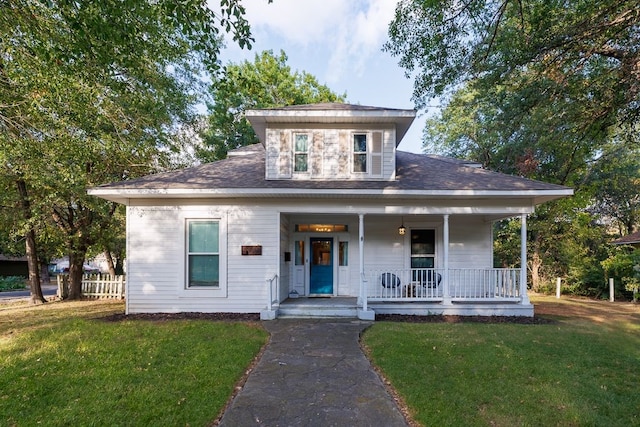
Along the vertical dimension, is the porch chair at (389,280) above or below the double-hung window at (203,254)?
below

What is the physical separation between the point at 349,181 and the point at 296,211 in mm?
1604

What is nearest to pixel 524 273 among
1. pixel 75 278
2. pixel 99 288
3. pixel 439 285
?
pixel 439 285

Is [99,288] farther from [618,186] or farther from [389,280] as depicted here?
[618,186]

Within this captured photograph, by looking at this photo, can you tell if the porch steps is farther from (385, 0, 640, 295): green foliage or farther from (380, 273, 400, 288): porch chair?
(385, 0, 640, 295): green foliage

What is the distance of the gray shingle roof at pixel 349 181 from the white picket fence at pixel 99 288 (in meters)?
6.55

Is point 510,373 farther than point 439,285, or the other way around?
point 439,285

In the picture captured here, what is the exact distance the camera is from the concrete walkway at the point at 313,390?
3.59 meters

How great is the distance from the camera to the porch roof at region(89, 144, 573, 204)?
8.58 m

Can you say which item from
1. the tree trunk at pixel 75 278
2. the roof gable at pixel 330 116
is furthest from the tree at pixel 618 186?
the tree trunk at pixel 75 278

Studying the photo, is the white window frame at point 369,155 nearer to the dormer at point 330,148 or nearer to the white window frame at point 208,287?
the dormer at point 330,148

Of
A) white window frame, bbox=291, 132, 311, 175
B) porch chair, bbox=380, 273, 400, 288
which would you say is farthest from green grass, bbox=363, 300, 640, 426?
white window frame, bbox=291, 132, 311, 175

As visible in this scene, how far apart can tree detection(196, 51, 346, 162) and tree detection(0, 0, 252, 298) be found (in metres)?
6.88

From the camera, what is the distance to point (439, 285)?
1009cm

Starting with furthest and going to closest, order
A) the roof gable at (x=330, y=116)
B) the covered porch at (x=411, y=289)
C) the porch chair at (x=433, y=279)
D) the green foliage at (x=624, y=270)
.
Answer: the green foliage at (x=624, y=270), the porch chair at (x=433, y=279), the roof gable at (x=330, y=116), the covered porch at (x=411, y=289)
